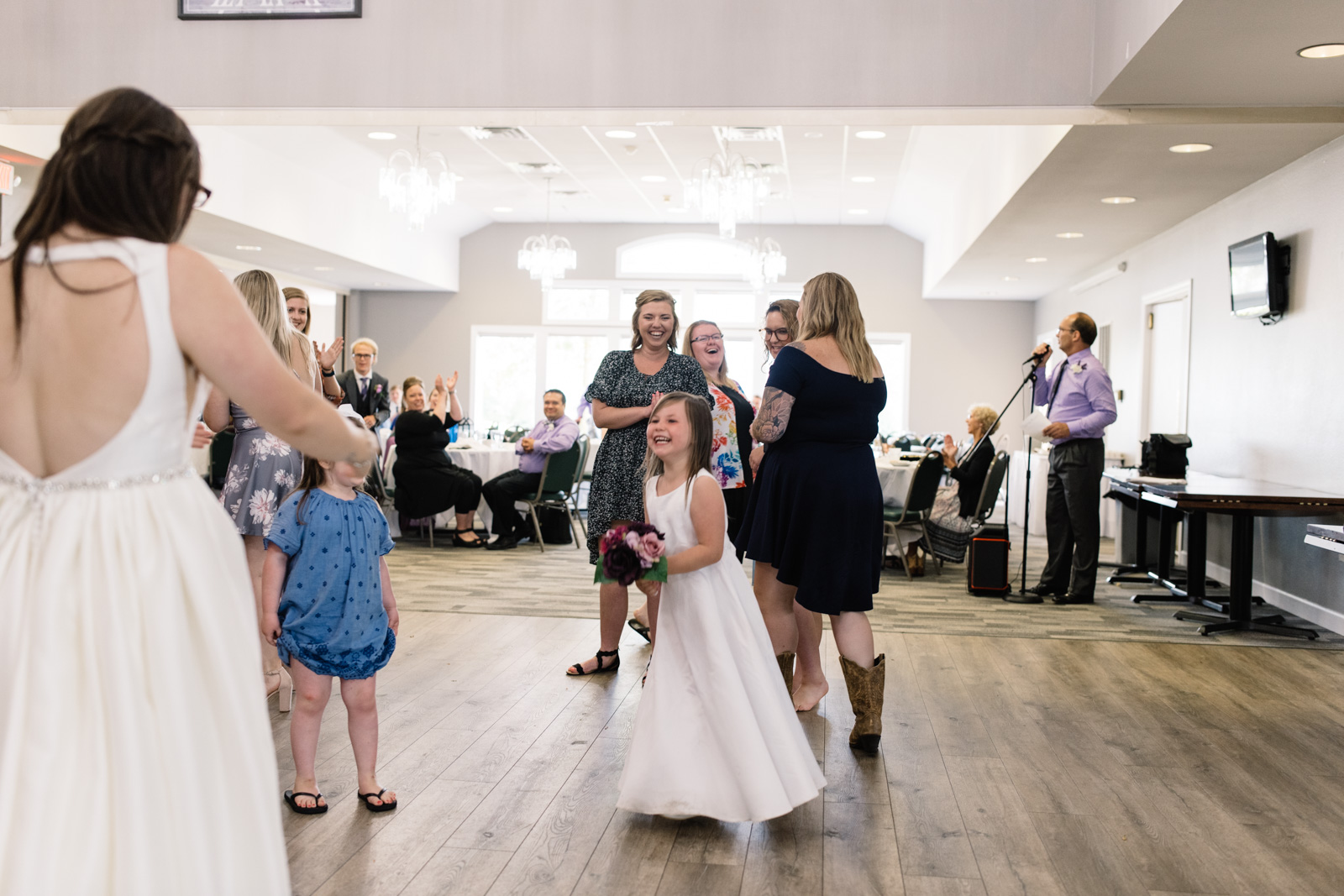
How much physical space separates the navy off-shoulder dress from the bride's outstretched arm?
663mm

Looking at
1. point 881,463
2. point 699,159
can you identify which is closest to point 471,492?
point 881,463

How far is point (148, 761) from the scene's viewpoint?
1.43 m

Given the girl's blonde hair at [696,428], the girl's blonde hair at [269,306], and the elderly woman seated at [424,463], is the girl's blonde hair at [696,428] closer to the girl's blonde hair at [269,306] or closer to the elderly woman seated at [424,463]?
the girl's blonde hair at [269,306]

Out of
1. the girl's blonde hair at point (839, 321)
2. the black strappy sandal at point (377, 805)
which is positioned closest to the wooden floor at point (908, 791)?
the black strappy sandal at point (377, 805)

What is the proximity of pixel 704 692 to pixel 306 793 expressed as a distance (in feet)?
3.51

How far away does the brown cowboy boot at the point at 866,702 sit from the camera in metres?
3.54

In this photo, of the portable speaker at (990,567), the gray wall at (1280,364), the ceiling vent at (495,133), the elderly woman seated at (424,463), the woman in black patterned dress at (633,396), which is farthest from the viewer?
the ceiling vent at (495,133)

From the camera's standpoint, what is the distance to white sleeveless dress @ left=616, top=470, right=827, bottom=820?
275 cm

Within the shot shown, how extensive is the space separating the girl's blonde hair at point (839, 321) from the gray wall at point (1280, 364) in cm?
344

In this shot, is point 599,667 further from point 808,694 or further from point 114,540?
point 114,540

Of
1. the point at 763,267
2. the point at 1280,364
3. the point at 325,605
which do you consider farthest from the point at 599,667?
the point at 763,267

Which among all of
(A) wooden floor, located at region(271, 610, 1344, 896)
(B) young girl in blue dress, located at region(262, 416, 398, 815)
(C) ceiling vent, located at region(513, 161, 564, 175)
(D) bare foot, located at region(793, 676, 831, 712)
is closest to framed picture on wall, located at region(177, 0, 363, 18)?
(A) wooden floor, located at region(271, 610, 1344, 896)

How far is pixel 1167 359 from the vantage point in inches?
357

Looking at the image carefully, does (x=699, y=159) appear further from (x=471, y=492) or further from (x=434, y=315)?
(x=434, y=315)
